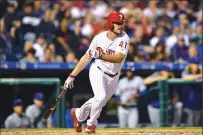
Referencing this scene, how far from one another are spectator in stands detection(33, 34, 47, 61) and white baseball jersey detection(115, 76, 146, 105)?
1.79 meters

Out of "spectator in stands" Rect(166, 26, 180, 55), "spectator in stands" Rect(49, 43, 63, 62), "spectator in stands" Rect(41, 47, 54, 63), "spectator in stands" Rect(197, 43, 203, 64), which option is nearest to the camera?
"spectator in stands" Rect(41, 47, 54, 63)

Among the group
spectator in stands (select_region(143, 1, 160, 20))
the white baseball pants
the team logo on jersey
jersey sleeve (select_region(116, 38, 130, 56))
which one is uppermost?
spectator in stands (select_region(143, 1, 160, 20))

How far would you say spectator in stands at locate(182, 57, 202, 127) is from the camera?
12.0m

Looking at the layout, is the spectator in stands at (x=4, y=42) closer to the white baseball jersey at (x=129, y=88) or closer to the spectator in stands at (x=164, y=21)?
the white baseball jersey at (x=129, y=88)

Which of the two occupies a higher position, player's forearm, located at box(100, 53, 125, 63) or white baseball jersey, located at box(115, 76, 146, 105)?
player's forearm, located at box(100, 53, 125, 63)

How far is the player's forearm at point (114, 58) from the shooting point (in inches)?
312

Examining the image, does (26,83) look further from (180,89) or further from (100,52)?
(100,52)

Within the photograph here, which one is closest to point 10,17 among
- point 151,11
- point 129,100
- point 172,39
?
point 129,100

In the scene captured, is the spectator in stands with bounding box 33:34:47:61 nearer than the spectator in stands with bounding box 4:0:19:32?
Yes

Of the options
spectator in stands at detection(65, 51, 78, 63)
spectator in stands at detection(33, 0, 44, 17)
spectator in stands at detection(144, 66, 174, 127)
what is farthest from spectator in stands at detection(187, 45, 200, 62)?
spectator in stands at detection(33, 0, 44, 17)

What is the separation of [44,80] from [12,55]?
134 cm

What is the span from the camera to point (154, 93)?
1223cm

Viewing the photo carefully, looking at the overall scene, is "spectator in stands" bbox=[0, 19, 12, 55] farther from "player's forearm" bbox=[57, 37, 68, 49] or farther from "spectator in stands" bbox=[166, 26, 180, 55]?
"spectator in stands" bbox=[166, 26, 180, 55]

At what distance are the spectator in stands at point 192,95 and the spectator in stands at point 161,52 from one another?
0.98 meters
